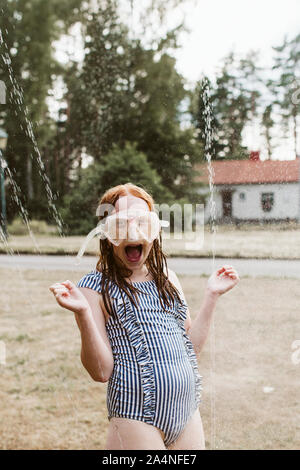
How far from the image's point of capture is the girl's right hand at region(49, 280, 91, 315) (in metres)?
1.10

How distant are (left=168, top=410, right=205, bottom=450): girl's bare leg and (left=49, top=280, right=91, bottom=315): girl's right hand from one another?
40cm

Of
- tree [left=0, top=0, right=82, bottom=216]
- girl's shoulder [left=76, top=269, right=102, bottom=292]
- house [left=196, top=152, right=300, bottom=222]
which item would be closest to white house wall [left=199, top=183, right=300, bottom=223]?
house [left=196, top=152, right=300, bottom=222]

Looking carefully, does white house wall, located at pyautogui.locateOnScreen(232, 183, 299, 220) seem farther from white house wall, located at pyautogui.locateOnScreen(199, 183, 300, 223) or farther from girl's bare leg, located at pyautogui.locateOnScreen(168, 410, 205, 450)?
girl's bare leg, located at pyautogui.locateOnScreen(168, 410, 205, 450)

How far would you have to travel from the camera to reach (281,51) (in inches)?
120

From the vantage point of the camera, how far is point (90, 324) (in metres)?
1.13

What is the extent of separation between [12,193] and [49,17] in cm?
184

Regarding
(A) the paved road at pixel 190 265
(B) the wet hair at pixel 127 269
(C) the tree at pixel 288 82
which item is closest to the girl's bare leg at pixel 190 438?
(B) the wet hair at pixel 127 269

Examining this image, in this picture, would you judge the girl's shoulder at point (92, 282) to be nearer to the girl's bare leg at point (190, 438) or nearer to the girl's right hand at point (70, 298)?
the girl's right hand at point (70, 298)

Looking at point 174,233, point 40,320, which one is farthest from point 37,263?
point 174,233

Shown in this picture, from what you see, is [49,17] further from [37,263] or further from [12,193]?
[37,263]

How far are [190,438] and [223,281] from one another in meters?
0.42

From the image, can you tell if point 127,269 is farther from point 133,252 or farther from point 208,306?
point 208,306

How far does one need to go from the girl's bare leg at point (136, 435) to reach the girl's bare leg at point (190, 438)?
0.06m

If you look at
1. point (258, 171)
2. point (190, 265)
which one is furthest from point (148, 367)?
point (190, 265)
